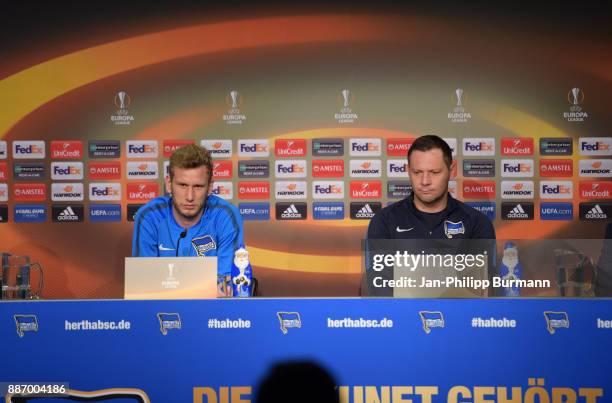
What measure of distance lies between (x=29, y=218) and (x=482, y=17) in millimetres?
3548

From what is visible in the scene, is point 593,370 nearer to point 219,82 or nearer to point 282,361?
point 282,361

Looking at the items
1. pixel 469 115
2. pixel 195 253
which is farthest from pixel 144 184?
pixel 469 115

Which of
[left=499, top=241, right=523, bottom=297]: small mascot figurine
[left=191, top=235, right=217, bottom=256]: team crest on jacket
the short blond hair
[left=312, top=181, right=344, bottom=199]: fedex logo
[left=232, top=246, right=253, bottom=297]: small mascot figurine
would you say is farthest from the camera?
[left=312, top=181, right=344, bottom=199]: fedex logo

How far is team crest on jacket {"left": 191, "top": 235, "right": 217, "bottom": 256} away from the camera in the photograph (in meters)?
3.48

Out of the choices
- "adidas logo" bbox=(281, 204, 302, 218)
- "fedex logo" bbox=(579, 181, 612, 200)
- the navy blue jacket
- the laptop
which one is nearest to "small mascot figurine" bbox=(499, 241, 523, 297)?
the laptop

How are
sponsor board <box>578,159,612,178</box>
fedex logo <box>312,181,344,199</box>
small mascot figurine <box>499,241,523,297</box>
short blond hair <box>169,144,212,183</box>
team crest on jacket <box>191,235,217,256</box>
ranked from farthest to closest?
fedex logo <box>312,181,344,199</box>
sponsor board <box>578,159,612,178</box>
team crest on jacket <box>191,235,217,256</box>
short blond hair <box>169,144,212,183</box>
small mascot figurine <box>499,241,523,297</box>

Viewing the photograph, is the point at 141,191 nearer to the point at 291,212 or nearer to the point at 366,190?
the point at 291,212

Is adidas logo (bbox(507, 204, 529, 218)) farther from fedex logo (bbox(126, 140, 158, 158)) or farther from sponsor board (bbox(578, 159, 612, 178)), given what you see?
fedex logo (bbox(126, 140, 158, 158))

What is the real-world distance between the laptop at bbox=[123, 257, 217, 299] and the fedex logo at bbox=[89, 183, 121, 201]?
280 cm

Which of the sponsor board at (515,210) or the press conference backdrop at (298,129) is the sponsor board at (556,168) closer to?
the press conference backdrop at (298,129)

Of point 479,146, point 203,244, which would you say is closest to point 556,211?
point 479,146

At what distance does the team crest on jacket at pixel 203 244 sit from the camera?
137 inches

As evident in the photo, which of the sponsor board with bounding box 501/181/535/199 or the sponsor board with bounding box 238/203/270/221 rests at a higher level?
the sponsor board with bounding box 501/181/535/199

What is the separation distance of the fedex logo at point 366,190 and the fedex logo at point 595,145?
4.77 ft
